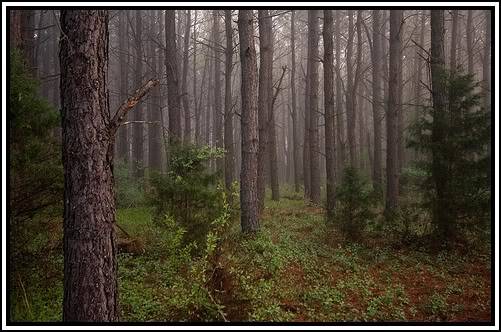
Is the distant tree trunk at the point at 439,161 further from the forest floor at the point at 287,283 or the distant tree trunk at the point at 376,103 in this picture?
the distant tree trunk at the point at 376,103

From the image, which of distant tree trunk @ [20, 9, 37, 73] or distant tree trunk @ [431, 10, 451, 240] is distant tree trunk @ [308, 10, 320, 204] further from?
distant tree trunk @ [20, 9, 37, 73]

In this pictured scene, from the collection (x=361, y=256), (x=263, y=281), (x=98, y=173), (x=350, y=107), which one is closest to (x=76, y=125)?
(x=98, y=173)

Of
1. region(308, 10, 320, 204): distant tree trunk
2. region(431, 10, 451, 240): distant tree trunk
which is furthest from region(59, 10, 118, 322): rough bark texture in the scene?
region(308, 10, 320, 204): distant tree trunk

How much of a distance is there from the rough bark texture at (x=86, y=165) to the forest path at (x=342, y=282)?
1.67m

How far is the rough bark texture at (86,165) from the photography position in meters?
3.94

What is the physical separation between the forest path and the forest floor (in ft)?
0.05

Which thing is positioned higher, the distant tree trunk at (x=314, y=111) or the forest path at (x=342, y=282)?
the distant tree trunk at (x=314, y=111)

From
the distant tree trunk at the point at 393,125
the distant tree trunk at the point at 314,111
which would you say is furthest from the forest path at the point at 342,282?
the distant tree trunk at the point at 314,111

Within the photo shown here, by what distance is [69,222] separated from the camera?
4.01 metres

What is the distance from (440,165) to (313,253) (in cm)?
336

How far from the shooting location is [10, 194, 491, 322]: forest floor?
5.29 m

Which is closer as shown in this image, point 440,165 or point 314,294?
point 314,294

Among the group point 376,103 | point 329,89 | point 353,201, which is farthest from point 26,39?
point 376,103
